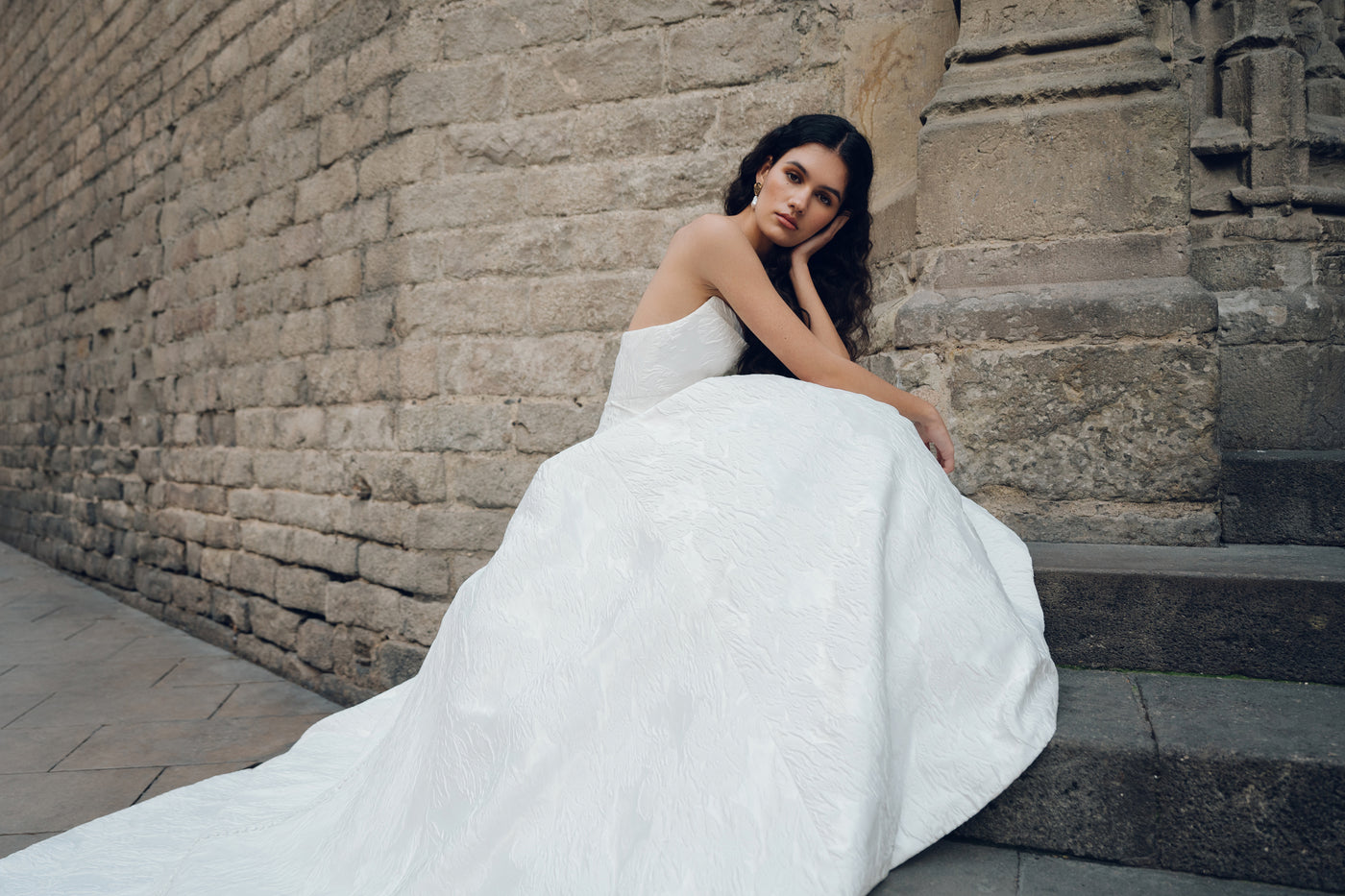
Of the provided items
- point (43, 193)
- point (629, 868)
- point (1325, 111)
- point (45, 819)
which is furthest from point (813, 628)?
point (43, 193)

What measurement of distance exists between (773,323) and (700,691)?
1.09m

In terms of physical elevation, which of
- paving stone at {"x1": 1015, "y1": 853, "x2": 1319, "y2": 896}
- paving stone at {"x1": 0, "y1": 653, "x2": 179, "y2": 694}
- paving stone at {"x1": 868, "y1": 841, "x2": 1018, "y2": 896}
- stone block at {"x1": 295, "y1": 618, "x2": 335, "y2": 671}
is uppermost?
paving stone at {"x1": 868, "y1": 841, "x2": 1018, "y2": 896}

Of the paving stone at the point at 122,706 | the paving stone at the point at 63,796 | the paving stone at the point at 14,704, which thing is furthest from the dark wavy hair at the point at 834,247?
the paving stone at the point at 14,704

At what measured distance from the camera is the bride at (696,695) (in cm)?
134

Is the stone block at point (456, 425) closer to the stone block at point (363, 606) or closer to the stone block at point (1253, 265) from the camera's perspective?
the stone block at point (363, 606)

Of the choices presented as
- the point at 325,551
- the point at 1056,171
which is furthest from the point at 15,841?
the point at 1056,171

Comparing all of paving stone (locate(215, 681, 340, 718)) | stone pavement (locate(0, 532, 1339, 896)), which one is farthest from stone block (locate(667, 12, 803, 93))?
paving stone (locate(215, 681, 340, 718))

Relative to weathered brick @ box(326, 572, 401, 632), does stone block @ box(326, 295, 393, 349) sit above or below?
above

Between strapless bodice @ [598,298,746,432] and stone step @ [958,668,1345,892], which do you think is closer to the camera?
stone step @ [958,668,1345,892]

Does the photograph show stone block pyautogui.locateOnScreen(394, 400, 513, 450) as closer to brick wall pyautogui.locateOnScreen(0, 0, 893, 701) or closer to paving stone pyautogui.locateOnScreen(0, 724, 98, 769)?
brick wall pyautogui.locateOnScreen(0, 0, 893, 701)

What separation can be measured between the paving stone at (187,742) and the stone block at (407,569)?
631 mm

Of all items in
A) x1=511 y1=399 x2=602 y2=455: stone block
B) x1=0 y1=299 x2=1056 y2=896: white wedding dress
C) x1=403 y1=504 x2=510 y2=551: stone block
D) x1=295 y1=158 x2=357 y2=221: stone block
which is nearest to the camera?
x1=0 y1=299 x2=1056 y2=896: white wedding dress

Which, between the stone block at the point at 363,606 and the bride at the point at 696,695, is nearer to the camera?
the bride at the point at 696,695

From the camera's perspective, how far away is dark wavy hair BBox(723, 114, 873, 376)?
2418 mm
